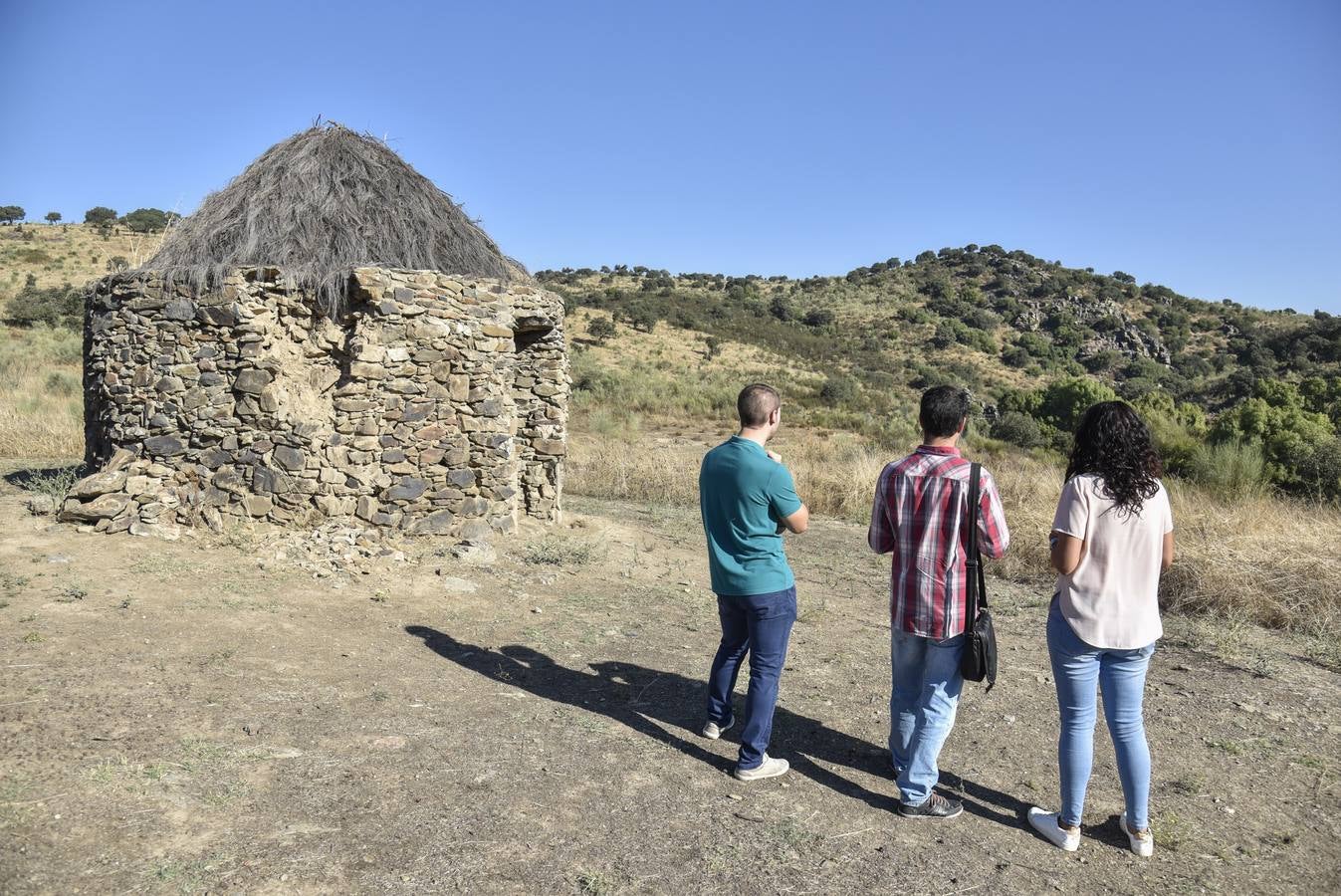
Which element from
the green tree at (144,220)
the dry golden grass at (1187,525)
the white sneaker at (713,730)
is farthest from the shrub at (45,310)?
the white sneaker at (713,730)

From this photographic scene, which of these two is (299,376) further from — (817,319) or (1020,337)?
(1020,337)

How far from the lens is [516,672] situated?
5.30 metres

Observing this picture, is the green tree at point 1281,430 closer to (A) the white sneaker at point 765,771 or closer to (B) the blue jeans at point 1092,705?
(B) the blue jeans at point 1092,705

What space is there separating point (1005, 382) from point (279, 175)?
30.8 m

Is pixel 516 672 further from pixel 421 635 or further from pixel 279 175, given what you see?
pixel 279 175

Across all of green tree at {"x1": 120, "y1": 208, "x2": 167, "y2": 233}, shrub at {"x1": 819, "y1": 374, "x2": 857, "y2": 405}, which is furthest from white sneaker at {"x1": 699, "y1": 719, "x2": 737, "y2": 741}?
green tree at {"x1": 120, "y1": 208, "x2": 167, "y2": 233}

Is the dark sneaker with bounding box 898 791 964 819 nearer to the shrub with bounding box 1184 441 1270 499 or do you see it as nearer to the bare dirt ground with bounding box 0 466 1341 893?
the bare dirt ground with bounding box 0 466 1341 893

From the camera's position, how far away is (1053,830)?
11.5 ft

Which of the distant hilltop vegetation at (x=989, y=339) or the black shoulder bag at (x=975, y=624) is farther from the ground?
the distant hilltop vegetation at (x=989, y=339)

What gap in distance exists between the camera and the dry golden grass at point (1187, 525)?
7.53 metres

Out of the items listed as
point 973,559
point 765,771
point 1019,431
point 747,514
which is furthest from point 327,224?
point 1019,431

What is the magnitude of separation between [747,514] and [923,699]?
40.8 inches

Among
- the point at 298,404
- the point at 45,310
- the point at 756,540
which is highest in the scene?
the point at 45,310

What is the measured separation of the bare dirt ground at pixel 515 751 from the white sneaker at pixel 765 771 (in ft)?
0.18
